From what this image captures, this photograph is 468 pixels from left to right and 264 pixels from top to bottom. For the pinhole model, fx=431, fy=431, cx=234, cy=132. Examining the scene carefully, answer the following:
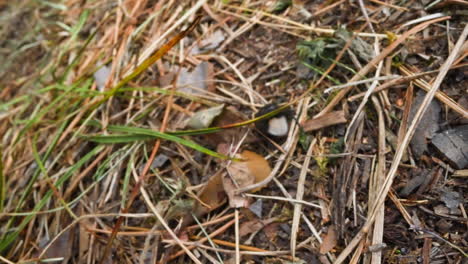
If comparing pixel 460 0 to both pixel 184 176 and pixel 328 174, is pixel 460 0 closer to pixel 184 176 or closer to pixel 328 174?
pixel 328 174

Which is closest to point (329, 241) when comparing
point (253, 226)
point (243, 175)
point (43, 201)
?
point (253, 226)

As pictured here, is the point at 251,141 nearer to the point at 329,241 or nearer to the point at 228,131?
the point at 228,131

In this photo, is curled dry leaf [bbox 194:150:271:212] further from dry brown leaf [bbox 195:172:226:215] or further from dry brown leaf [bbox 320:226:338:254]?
dry brown leaf [bbox 320:226:338:254]

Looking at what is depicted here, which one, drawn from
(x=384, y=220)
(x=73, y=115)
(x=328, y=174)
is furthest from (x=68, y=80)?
(x=384, y=220)

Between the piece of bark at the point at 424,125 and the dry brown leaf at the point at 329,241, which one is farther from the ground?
the piece of bark at the point at 424,125

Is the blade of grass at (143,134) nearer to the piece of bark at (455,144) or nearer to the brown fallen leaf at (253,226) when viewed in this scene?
the brown fallen leaf at (253,226)

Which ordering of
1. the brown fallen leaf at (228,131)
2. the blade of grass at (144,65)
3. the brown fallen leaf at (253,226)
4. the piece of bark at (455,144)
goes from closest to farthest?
the piece of bark at (455,144), the brown fallen leaf at (253,226), the brown fallen leaf at (228,131), the blade of grass at (144,65)

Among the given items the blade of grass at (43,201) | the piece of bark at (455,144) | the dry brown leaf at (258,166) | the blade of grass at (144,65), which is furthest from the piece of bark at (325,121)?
the blade of grass at (43,201)
